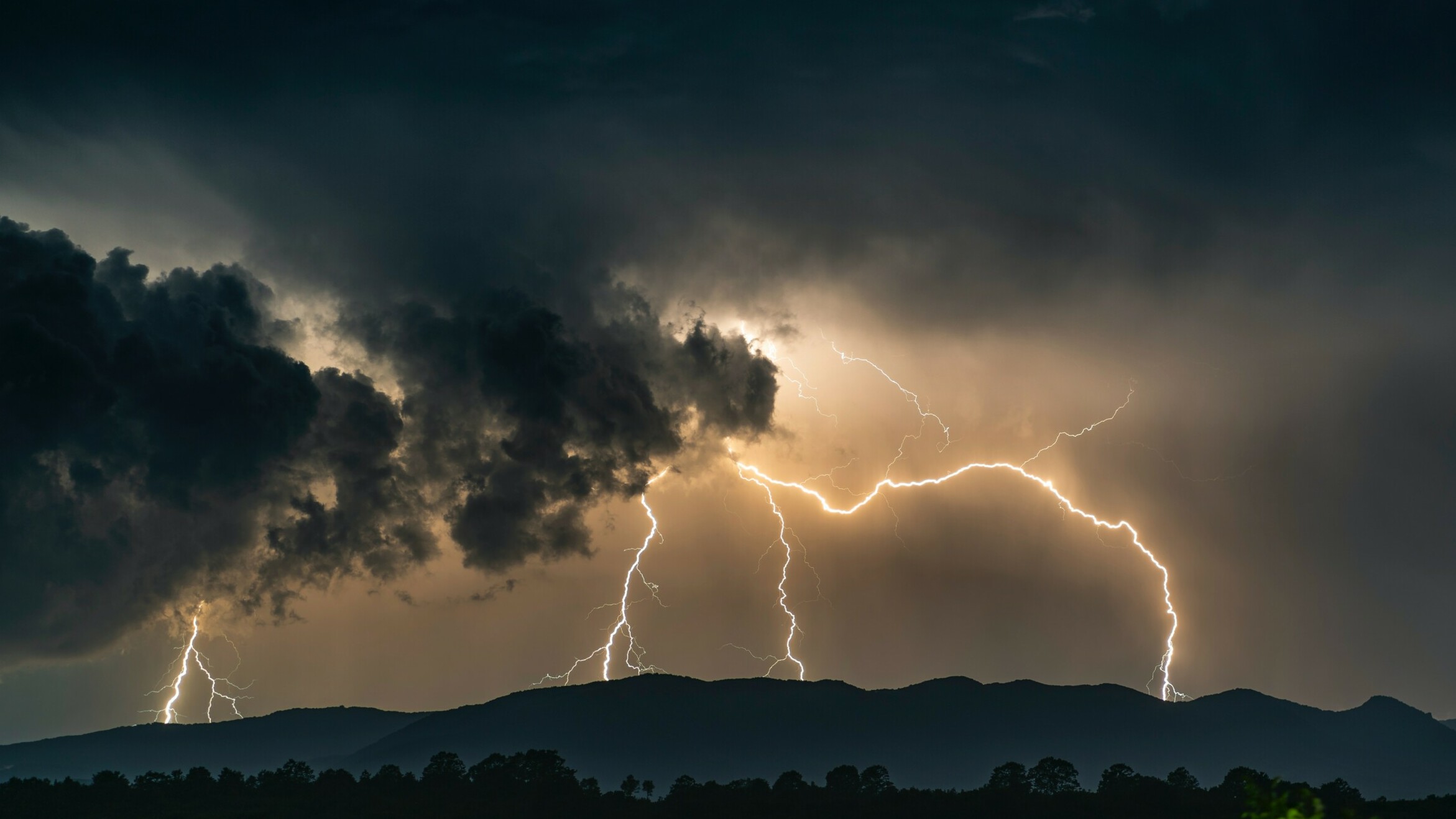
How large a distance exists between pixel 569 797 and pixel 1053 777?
63.7m

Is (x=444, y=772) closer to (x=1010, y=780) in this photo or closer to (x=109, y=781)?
(x=109, y=781)

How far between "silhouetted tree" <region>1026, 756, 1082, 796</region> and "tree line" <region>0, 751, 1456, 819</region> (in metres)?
0.18

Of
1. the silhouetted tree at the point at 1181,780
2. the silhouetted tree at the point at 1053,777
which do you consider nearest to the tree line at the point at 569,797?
the silhouetted tree at the point at 1053,777

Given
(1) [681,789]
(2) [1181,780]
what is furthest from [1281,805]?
(2) [1181,780]

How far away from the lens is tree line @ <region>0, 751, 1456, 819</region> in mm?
122500

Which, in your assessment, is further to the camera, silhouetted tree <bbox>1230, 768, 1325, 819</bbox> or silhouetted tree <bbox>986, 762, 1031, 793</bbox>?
silhouetted tree <bbox>986, 762, 1031, 793</bbox>

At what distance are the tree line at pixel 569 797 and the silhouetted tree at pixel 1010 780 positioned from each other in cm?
25

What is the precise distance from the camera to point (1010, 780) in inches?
5635

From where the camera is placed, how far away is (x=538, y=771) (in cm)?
14062

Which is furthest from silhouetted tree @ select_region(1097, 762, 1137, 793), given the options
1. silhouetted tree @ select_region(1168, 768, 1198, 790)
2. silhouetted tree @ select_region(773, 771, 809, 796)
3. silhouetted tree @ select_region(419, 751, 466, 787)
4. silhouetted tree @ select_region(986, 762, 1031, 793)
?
silhouetted tree @ select_region(419, 751, 466, 787)

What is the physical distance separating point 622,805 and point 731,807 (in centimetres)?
1382

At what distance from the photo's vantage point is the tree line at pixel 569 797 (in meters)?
122

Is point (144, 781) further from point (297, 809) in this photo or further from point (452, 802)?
point (452, 802)

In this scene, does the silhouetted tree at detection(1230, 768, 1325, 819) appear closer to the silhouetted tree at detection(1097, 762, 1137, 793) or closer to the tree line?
the tree line
